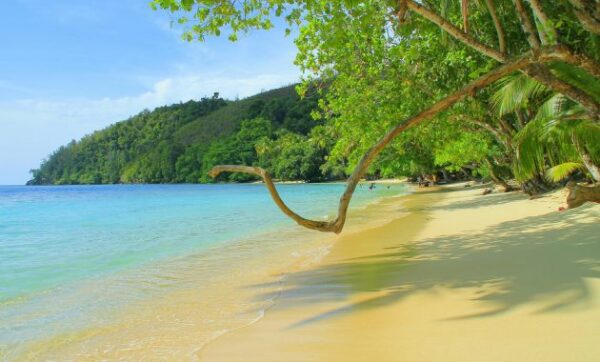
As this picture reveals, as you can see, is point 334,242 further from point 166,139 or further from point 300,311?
point 166,139

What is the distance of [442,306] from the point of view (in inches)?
186

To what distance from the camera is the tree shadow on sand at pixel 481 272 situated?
4.75 metres

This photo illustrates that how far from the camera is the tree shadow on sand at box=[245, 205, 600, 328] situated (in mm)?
4754

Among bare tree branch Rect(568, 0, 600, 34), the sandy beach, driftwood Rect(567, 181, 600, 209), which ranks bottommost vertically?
the sandy beach

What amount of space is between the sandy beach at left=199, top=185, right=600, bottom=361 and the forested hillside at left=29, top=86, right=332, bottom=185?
7764 cm

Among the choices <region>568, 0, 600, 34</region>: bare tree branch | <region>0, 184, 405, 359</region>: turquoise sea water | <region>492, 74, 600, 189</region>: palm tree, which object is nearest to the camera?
<region>568, 0, 600, 34</region>: bare tree branch

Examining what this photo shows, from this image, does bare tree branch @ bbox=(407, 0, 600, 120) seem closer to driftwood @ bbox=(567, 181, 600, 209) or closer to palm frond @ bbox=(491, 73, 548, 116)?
driftwood @ bbox=(567, 181, 600, 209)

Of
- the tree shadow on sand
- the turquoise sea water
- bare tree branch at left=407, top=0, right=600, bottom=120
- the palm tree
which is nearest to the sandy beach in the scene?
the tree shadow on sand

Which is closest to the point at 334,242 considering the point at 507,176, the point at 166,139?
the point at 507,176

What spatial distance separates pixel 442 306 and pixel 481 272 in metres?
1.63

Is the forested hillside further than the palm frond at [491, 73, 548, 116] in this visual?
Yes

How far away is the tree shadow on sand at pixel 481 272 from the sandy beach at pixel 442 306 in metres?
0.01

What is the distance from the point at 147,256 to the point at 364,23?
817 cm

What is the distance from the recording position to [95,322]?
564 cm
